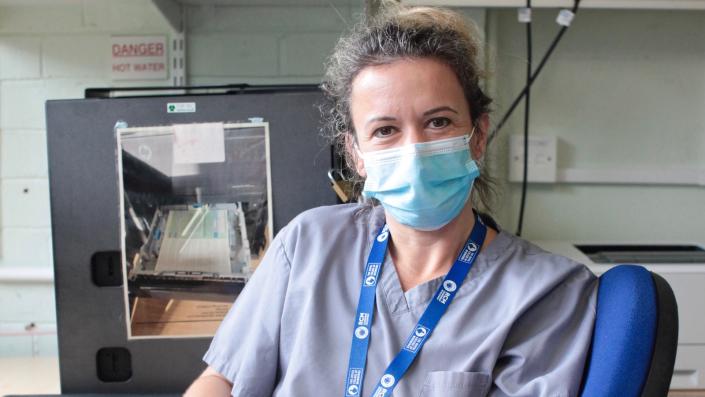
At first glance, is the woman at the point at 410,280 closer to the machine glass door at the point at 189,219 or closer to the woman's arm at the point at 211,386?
the woman's arm at the point at 211,386

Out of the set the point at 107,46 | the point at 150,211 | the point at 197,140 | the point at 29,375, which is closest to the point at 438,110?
the point at 197,140

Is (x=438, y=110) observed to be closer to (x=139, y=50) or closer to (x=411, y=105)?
(x=411, y=105)

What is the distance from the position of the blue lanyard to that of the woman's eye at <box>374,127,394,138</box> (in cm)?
18

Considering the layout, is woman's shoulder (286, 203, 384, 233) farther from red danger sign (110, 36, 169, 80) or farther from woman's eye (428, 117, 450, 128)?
red danger sign (110, 36, 169, 80)

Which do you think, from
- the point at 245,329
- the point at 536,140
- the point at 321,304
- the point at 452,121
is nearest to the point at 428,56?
the point at 452,121

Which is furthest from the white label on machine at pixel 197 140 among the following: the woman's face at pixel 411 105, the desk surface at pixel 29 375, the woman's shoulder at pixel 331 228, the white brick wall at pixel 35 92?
the desk surface at pixel 29 375

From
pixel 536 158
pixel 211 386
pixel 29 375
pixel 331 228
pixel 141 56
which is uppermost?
pixel 141 56

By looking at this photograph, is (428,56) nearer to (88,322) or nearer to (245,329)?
(245,329)

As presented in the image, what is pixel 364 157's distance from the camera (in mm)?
859

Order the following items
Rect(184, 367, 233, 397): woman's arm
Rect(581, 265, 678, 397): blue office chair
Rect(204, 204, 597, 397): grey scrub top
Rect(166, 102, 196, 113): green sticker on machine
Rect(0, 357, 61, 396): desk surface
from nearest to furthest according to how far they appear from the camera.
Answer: Rect(581, 265, 678, 397): blue office chair → Rect(204, 204, 597, 397): grey scrub top → Rect(184, 367, 233, 397): woman's arm → Rect(166, 102, 196, 113): green sticker on machine → Rect(0, 357, 61, 396): desk surface

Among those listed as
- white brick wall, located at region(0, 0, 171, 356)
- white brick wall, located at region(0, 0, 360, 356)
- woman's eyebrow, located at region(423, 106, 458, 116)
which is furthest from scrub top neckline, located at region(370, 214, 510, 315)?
white brick wall, located at region(0, 0, 171, 356)

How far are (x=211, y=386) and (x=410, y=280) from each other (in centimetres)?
35

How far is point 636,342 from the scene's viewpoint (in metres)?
0.63

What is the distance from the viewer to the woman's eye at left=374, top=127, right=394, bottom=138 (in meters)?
0.83
